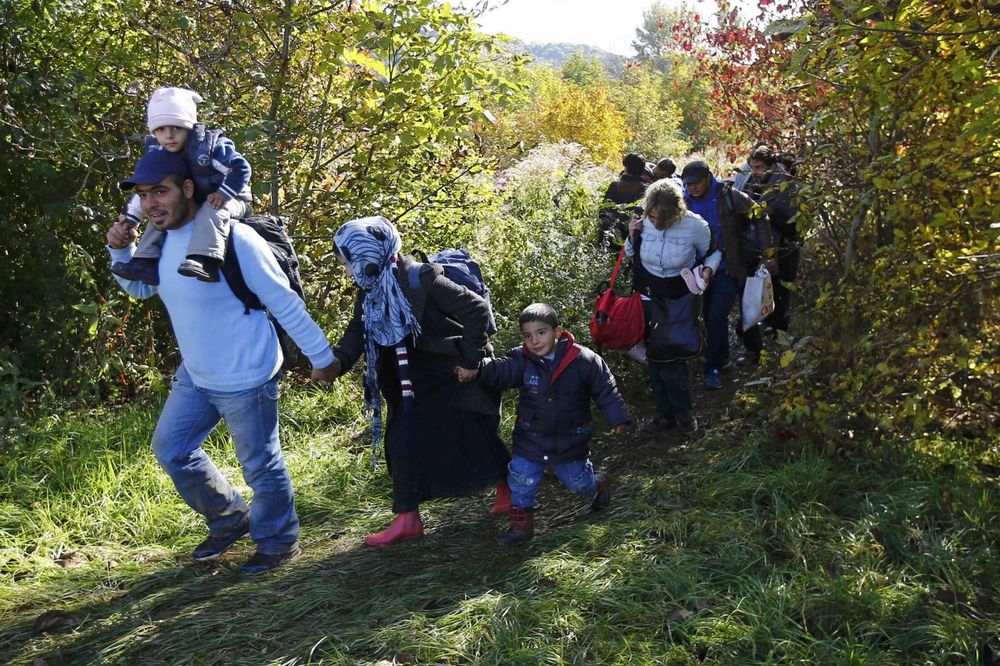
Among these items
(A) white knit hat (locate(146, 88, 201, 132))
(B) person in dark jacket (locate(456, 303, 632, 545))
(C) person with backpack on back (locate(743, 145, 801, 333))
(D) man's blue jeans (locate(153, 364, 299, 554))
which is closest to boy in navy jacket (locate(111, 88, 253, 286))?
(A) white knit hat (locate(146, 88, 201, 132))

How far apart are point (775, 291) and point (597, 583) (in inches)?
160

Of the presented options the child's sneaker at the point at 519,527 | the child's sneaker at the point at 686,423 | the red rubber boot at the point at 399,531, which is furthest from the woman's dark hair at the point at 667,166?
the red rubber boot at the point at 399,531

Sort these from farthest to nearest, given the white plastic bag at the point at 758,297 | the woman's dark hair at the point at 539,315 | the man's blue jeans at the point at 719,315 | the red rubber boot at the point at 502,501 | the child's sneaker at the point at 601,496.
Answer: the man's blue jeans at the point at 719,315 → the white plastic bag at the point at 758,297 → the red rubber boot at the point at 502,501 → the child's sneaker at the point at 601,496 → the woman's dark hair at the point at 539,315

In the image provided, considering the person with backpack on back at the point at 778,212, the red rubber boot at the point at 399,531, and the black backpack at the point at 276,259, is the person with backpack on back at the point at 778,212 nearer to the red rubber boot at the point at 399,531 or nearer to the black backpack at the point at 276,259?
the red rubber boot at the point at 399,531

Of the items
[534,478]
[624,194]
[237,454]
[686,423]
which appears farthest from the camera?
[624,194]

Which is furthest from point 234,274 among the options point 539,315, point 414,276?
point 539,315

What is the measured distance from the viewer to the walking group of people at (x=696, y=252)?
5297mm

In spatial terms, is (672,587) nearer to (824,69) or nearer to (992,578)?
(992,578)

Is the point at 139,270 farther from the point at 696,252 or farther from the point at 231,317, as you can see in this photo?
the point at 696,252

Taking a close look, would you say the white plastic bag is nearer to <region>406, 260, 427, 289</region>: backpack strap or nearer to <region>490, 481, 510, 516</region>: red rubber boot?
<region>490, 481, 510, 516</region>: red rubber boot

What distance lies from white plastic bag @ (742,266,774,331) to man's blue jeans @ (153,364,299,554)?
3547 mm

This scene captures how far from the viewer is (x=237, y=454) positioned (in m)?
4.07

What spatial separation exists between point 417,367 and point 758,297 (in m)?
2.86

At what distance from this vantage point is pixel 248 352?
3.80 m
